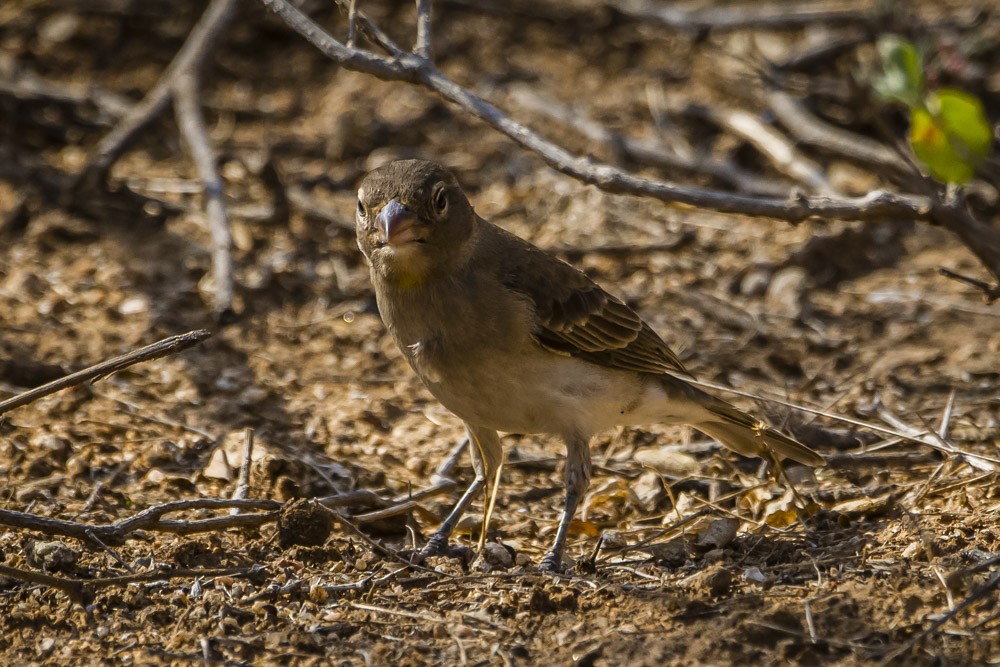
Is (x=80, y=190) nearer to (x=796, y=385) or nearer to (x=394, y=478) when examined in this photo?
(x=394, y=478)

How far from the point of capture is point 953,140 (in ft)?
16.9

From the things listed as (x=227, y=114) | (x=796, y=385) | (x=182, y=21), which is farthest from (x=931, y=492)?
(x=182, y=21)

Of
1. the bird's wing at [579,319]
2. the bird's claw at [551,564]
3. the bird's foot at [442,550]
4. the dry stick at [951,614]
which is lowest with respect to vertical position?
the bird's foot at [442,550]

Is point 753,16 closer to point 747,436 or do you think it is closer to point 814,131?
point 814,131

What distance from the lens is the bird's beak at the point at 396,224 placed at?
518cm

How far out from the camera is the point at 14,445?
235 inches

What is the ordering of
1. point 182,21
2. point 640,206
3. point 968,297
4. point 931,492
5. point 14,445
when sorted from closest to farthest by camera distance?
point 931,492, point 14,445, point 968,297, point 640,206, point 182,21

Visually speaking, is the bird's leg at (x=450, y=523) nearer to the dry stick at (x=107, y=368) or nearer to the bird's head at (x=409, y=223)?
the bird's head at (x=409, y=223)

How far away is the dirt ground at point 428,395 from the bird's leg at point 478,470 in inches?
5.4

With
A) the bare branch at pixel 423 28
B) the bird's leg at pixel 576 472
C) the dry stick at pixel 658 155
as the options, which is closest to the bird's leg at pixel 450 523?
the bird's leg at pixel 576 472

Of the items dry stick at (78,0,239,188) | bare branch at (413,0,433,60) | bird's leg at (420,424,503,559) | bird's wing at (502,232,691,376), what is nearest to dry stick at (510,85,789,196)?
dry stick at (78,0,239,188)

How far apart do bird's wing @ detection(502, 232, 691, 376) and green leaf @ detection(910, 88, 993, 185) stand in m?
1.63

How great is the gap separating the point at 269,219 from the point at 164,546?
391cm

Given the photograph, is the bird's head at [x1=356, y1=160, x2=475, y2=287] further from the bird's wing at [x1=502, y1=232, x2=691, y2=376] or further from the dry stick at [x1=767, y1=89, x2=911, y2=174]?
the dry stick at [x1=767, y1=89, x2=911, y2=174]
